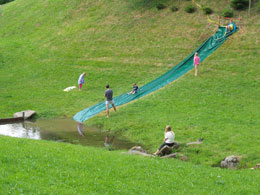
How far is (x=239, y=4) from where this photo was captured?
37.5m

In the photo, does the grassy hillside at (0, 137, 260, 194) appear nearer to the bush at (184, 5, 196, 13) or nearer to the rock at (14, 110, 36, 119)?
the rock at (14, 110, 36, 119)

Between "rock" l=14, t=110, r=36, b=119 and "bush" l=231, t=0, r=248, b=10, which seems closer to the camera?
"rock" l=14, t=110, r=36, b=119

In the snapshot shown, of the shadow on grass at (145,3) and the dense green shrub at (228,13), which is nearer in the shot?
the dense green shrub at (228,13)

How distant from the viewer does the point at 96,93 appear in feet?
99.0

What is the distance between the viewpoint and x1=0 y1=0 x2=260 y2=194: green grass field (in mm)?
11625

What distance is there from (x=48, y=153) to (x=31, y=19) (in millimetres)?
40681

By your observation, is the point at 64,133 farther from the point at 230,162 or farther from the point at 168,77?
the point at 168,77

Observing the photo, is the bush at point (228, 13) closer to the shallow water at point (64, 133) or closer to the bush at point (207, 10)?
the bush at point (207, 10)

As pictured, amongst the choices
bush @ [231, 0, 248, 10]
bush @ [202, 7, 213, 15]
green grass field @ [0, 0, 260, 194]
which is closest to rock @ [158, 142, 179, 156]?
green grass field @ [0, 0, 260, 194]

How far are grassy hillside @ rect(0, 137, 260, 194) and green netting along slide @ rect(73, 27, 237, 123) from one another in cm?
1124

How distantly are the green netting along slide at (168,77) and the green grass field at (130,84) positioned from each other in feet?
2.80

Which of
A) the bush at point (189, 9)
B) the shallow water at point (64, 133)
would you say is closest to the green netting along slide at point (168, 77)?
the shallow water at point (64, 133)

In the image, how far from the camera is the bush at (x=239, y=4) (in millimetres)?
37469

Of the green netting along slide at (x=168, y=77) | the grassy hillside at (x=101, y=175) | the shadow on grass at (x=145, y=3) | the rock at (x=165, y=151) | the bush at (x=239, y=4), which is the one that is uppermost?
the shadow on grass at (x=145, y=3)
